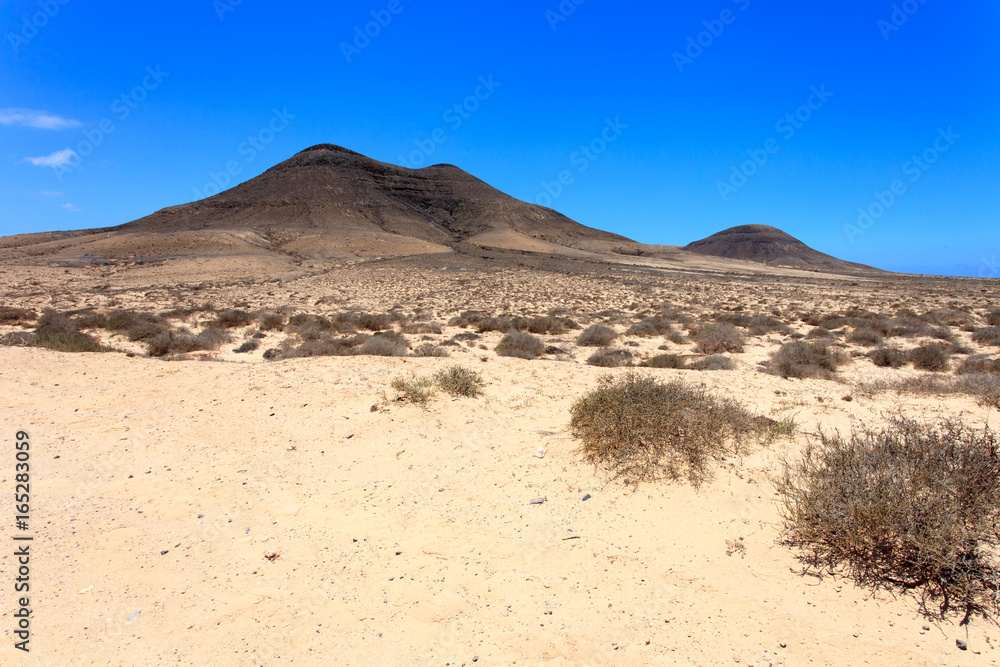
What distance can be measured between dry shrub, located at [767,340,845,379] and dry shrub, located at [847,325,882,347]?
146 inches

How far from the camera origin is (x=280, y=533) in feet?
14.6

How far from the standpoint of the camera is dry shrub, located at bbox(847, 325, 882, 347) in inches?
580

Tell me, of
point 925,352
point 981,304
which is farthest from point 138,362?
point 981,304

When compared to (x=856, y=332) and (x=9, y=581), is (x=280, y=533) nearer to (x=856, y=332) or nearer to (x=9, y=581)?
(x=9, y=581)

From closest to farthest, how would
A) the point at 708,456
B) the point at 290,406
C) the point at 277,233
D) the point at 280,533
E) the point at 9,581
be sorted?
the point at 9,581
the point at 280,533
the point at 708,456
the point at 290,406
the point at 277,233

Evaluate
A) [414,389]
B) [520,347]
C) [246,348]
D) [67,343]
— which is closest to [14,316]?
[67,343]

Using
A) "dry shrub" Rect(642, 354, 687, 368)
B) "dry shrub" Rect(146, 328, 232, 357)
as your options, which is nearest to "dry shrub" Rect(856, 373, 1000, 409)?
"dry shrub" Rect(642, 354, 687, 368)

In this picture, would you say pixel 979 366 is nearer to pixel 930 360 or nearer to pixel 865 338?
pixel 930 360

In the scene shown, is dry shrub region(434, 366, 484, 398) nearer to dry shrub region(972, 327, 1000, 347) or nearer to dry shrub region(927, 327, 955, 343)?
dry shrub region(927, 327, 955, 343)

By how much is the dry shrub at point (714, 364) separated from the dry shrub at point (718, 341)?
2.31 meters

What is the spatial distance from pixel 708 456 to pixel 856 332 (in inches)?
533

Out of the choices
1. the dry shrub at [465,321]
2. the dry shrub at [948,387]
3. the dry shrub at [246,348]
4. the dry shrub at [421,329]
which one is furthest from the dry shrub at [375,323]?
the dry shrub at [948,387]

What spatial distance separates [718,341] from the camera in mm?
14047

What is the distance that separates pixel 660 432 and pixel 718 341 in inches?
382
